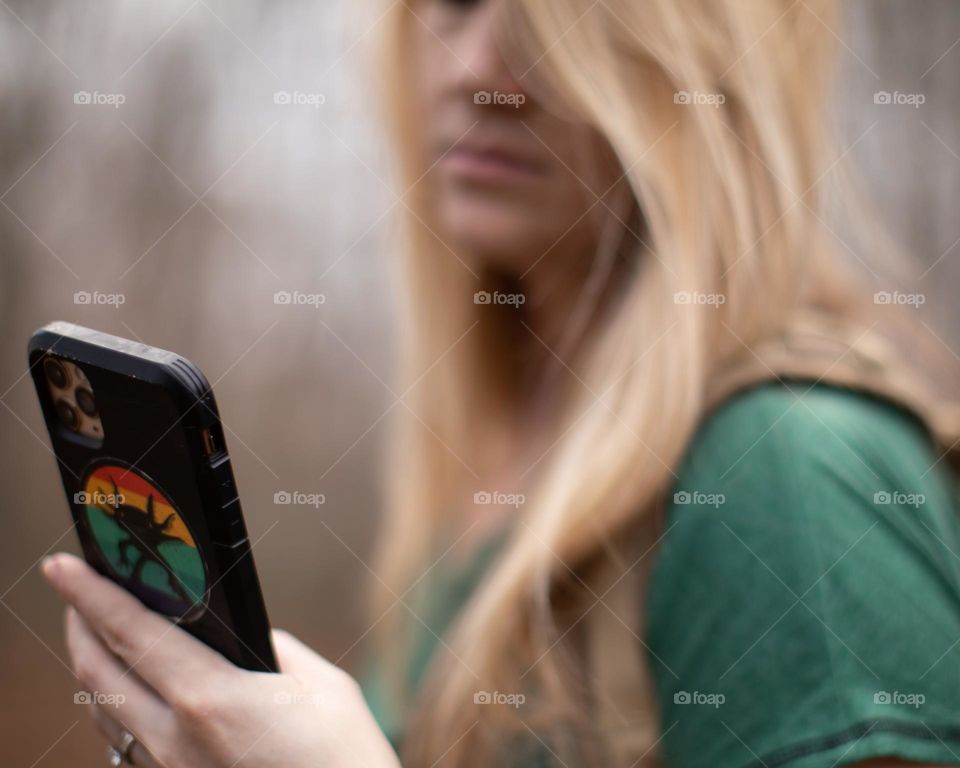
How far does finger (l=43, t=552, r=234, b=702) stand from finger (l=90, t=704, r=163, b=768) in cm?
5

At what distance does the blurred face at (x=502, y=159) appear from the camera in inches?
24.3

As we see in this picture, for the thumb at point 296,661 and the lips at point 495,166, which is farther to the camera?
the lips at point 495,166

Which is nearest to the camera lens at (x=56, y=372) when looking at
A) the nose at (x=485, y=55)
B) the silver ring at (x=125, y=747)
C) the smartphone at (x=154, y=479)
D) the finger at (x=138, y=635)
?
the smartphone at (x=154, y=479)

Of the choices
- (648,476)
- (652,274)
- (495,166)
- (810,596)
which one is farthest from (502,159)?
(810,596)

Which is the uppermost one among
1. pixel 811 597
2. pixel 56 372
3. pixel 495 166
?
pixel 495 166

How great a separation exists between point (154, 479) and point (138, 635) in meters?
0.09

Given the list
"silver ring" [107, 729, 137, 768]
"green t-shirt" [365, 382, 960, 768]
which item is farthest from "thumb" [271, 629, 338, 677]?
"green t-shirt" [365, 382, 960, 768]

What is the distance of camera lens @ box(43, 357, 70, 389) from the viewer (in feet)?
1.71

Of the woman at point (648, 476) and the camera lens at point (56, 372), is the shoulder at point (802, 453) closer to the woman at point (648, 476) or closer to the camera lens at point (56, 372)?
the woman at point (648, 476)

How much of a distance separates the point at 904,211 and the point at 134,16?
2.72 feet

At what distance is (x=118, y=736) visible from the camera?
57 cm

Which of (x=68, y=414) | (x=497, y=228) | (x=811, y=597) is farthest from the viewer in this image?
(x=497, y=228)

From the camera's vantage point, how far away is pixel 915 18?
2.94ft

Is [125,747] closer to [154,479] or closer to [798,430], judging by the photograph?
[154,479]
